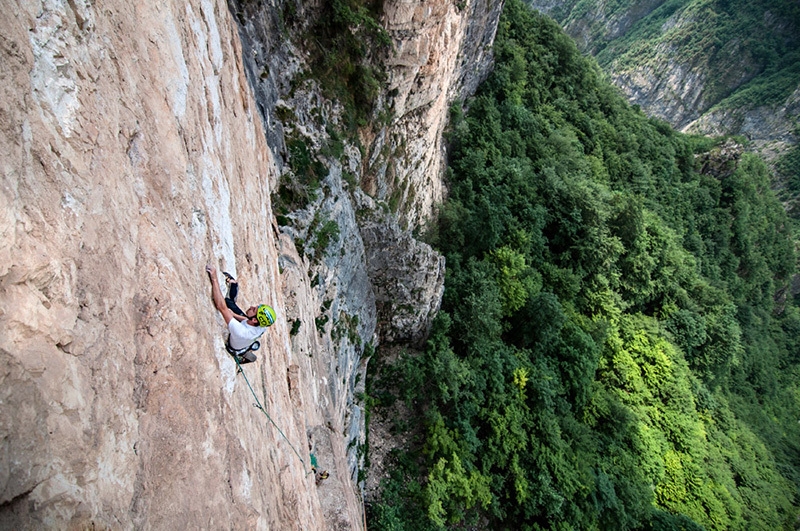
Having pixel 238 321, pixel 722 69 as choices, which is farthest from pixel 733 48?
pixel 238 321

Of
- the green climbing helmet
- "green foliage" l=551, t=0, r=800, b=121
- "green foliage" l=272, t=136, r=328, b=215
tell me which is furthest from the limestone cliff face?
"green foliage" l=551, t=0, r=800, b=121

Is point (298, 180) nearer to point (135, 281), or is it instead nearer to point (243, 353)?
point (243, 353)

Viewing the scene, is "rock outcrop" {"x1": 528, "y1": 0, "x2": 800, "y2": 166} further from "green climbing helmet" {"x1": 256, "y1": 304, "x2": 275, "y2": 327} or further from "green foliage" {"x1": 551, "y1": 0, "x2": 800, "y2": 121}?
"green climbing helmet" {"x1": 256, "y1": 304, "x2": 275, "y2": 327}

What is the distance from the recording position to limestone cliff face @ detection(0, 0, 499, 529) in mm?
2291

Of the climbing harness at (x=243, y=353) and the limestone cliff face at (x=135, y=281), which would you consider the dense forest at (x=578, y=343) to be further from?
the climbing harness at (x=243, y=353)

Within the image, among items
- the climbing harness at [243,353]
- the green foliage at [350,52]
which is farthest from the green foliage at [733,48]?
the climbing harness at [243,353]

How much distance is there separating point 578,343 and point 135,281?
19.3m

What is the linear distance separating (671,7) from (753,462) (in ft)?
324

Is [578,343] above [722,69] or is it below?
below

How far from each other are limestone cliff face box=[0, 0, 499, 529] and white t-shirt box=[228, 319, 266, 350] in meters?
0.14

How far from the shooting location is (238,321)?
4602mm

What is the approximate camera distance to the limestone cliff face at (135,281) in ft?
7.52

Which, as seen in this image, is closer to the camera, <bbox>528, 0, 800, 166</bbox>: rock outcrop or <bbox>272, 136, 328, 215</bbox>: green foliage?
<bbox>272, 136, 328, 215</bbox>: green foliage

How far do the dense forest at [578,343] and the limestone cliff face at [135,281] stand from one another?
851 cm
